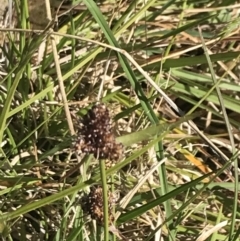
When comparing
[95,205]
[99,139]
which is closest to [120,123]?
[95,205]

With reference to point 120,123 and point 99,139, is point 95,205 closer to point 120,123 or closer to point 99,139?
point 99,139

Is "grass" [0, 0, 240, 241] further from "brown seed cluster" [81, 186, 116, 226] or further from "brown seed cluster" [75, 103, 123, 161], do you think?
"brown seed cluster" [75, 103, 123, 161]

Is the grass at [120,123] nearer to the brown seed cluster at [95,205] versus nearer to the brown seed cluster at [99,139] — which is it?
the brown seed cluster at [95,205]

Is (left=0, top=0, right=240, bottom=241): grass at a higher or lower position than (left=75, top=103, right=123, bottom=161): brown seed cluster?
lower

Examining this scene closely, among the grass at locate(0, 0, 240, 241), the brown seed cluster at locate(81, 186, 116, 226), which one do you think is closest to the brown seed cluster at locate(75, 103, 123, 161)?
the brown seed cluster at locate(81, 186, 116, 226)

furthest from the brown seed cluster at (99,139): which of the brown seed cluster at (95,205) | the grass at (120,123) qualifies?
the grass at (120,123)

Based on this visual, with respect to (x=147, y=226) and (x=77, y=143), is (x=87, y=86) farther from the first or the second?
(x=77, y=143)
